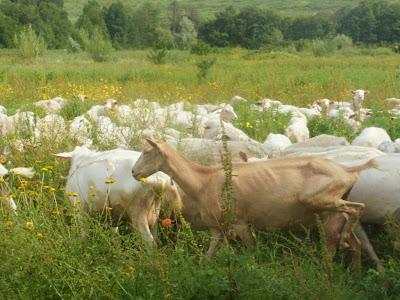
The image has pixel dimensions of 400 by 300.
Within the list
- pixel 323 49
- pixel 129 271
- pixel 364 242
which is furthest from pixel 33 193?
pixel 323 49

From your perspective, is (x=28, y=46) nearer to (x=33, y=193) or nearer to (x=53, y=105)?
(x=53, y=105)

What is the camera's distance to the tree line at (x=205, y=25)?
61938mm

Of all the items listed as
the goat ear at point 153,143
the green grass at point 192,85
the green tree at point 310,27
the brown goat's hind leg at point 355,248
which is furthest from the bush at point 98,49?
the green tree at point 310,27

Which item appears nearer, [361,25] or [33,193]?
[33,193]

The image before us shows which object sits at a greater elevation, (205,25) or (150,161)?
(150,161)

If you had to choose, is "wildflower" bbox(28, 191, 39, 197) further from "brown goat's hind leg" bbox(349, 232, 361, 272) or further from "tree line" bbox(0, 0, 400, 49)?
"tree line" bbox(0, 0, 400, 49)

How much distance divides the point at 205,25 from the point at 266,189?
237 feet

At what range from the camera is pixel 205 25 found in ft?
253

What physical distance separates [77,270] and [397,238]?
2413mm

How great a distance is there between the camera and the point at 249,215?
6027 mm

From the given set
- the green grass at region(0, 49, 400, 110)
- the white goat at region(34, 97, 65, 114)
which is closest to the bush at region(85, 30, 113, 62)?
the green grass at region(0, 49, 400, 110)

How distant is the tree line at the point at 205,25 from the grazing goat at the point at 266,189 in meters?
51.2

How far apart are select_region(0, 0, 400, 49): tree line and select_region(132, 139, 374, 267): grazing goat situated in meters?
51.2

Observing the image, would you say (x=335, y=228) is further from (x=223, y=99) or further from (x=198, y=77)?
(x=198, y=77)
